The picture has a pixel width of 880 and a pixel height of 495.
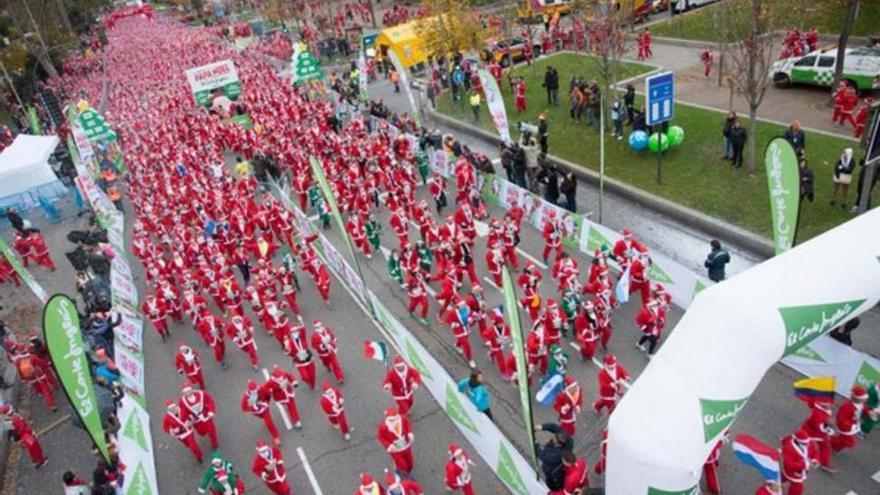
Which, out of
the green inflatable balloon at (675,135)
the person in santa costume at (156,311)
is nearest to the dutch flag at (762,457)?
the person in santa costume at (156,311)

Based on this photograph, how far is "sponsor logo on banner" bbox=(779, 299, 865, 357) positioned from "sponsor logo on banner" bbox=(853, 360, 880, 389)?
2.10 m

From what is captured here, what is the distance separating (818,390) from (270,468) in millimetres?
7250

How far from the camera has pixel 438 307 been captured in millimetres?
13859

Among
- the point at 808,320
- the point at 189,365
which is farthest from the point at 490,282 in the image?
the point at 808,320

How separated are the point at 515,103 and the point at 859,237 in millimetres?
19670

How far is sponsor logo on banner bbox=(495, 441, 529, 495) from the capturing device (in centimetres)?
850

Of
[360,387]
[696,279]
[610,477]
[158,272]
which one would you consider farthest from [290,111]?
[610,477]

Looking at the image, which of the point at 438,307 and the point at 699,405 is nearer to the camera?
the point at 699,405

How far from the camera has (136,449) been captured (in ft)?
32.9

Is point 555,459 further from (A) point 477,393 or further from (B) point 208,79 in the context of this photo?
(B) point 208,79

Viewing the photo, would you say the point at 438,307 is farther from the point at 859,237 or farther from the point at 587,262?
the point at 859,237

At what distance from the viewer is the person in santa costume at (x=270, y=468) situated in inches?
348

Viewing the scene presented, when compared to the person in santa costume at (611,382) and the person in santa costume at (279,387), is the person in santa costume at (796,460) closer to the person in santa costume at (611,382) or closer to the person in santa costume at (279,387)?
the person in santa costume at (611,382)

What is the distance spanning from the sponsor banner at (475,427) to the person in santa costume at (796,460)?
2.86m
